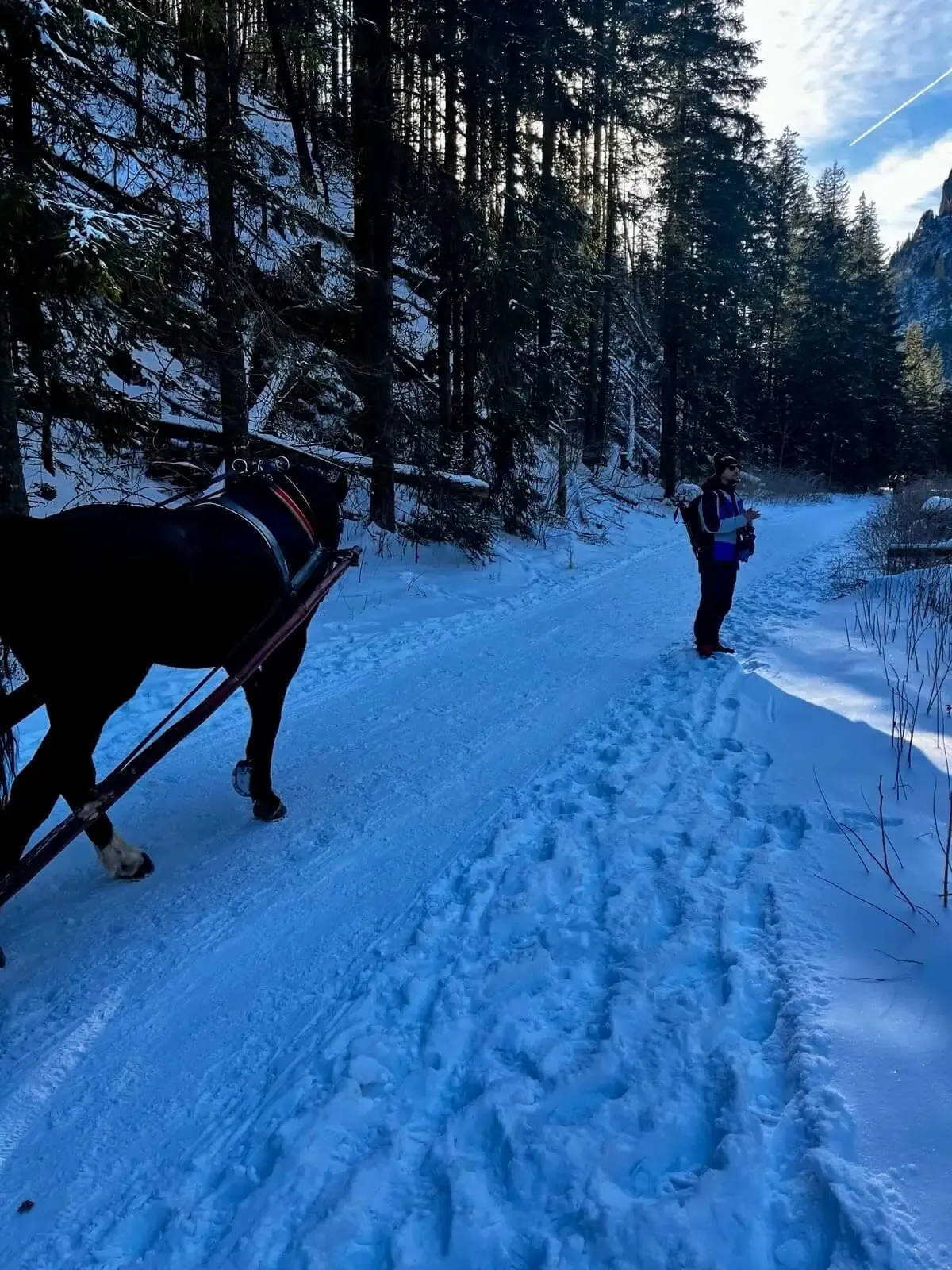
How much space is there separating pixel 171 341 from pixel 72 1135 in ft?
20.1

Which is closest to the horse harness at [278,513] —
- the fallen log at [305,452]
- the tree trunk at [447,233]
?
the fallen log at [305,452]

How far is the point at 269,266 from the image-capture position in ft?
33.4

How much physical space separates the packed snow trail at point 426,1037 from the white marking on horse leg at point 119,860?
0.27 ft

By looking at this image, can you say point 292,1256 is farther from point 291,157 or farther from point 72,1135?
point 291,157

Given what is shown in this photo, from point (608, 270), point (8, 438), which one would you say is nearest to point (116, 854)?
point (8, 438)

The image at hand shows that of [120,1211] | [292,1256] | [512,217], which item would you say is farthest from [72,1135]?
[512,217]

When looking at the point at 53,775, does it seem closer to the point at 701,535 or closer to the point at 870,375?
the point at 701,535

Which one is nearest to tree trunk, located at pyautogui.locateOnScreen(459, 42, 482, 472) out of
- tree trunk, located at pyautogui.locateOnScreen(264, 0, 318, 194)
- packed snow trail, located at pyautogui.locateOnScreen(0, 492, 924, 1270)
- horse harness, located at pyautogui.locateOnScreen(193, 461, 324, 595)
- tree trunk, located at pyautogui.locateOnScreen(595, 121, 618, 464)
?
tree trunk, located at pyautogui.locateOnScreen(264, 0, 318, 194)

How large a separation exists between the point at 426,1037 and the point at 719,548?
18.6 ft

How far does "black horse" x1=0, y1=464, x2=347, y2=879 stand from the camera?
2.75 meters

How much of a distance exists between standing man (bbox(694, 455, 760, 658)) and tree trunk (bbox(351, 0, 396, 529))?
5.24 m

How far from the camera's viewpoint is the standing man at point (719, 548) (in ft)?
22.2

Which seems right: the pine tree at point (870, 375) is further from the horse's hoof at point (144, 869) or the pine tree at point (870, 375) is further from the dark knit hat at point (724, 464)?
the horse's hoof at point (144, 869)

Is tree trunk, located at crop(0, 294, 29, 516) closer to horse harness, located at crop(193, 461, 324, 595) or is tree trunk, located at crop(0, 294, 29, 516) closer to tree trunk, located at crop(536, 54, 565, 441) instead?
horse harness, located at crop(193, 461, 324, 595)
